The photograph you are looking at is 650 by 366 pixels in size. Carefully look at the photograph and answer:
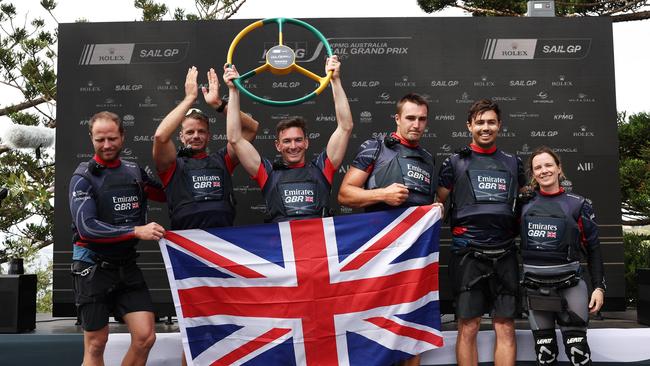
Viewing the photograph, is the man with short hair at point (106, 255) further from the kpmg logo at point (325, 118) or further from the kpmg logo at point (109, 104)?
the kpmg logo at point (325, 118)

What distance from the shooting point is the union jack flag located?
10.7 ft

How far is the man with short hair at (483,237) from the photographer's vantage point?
3256 mm

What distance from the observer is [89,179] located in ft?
10.2

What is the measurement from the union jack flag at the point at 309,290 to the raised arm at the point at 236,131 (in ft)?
1.23

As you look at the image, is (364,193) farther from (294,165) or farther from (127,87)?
(127,87)

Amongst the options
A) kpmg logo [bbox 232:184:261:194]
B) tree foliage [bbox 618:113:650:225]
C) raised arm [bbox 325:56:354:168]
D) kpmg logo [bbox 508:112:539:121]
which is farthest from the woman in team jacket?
tree foliage [bbox 618:113:650:225]

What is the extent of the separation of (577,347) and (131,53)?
3.98m

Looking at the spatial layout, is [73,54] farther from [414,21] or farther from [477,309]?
[477,309]

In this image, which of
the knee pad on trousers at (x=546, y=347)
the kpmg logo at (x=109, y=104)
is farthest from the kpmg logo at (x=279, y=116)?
the knee pad on trousers at (x=546, y=347)

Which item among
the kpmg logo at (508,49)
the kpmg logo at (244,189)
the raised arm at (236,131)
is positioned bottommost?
the kpmg logo at (244,189)

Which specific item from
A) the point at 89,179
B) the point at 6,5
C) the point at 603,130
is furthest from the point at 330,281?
the point at 6,5

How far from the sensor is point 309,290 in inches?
128

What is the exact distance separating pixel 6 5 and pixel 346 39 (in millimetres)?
7717

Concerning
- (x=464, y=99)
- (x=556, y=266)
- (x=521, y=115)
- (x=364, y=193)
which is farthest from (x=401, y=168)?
(x=521, y=115)
